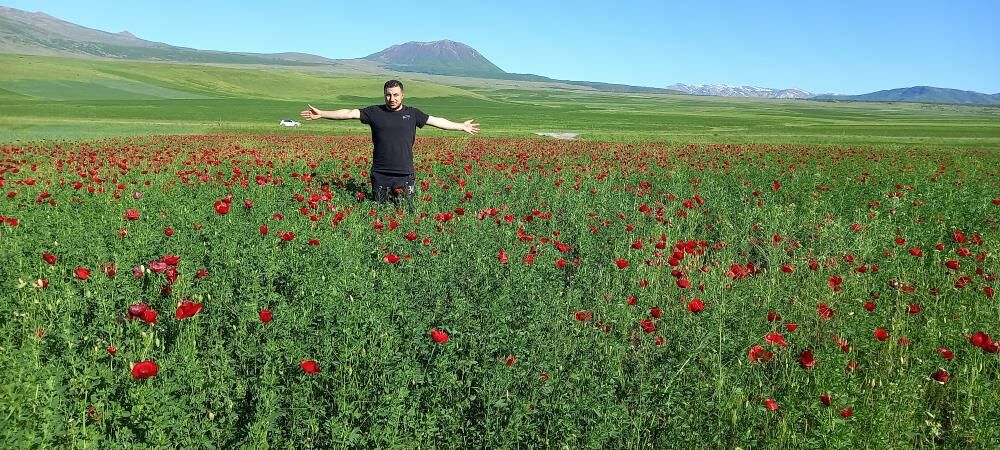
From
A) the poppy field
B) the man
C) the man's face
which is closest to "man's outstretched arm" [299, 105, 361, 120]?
the man

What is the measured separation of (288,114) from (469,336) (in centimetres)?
7039

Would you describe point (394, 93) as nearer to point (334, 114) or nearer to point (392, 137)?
point (392, 137)

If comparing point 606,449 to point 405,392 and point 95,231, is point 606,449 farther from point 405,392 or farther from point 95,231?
point 95,231

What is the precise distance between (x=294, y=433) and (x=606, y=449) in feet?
5.28

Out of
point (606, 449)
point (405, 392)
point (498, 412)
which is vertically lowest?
point (606, 449)

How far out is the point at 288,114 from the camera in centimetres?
6931

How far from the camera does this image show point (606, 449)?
340 centimetres

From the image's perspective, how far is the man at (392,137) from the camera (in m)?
8.50

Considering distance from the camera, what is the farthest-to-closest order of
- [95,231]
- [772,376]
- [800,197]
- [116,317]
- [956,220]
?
1. [800,197]
2. [956,220]
3. [95,231]
4. [772,376]
5. [116,317]

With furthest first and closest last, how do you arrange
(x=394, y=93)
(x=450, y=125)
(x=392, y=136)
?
(x=450, y=125), (x=392, y=136), (x=394, y=93)

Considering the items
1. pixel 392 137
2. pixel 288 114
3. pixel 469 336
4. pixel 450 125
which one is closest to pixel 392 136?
pixel 392 137

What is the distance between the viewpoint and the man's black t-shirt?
8.55m

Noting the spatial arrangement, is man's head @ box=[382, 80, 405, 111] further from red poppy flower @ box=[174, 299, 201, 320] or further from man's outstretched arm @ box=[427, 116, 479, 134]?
red poppy flower @ box=[174, 299, 201, 320]

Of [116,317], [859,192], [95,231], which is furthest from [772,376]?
[859,192]
